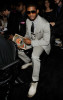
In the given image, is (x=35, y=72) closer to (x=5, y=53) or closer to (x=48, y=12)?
(x=5, y=53)

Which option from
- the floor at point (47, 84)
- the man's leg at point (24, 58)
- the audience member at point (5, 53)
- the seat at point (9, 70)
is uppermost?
the audience member at point (5, 53)

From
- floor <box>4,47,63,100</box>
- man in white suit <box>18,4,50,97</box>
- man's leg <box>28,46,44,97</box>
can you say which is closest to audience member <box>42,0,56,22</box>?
floor <box>4,47,63,100</box>

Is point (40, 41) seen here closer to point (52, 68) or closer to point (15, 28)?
point (52, 68)

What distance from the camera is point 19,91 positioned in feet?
9.24

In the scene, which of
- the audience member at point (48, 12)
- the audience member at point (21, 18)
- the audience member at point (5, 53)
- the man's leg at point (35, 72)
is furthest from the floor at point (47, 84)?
the audience member at point (48, 12)

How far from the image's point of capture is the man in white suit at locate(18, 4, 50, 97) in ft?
9.30

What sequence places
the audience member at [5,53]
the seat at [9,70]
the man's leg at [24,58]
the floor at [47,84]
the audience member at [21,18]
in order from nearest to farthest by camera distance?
the seat at [9,70] → the audience member at [5,53] → the floor at [47,84] → the man's leg at [24,58] → the audience member at [21,18]

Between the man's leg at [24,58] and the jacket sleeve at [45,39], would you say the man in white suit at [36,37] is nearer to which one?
the jacket sleeve at [45,39]

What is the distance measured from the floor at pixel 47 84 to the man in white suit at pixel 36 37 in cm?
15

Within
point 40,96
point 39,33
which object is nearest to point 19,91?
point 40,96

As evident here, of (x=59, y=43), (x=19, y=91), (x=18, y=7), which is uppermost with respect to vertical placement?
(x=18, y=7)

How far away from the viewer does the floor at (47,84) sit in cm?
264

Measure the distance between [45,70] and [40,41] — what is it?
812mm

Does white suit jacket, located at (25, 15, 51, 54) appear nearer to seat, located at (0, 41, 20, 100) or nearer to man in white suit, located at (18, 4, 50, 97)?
man in white suit, located at (18, 4, 50, 97)
